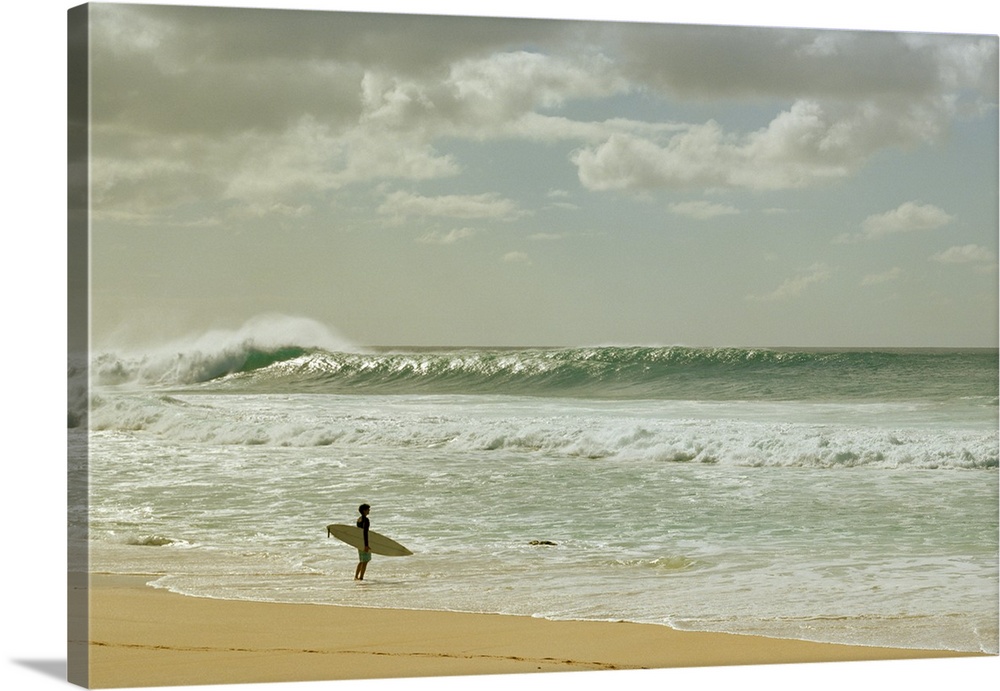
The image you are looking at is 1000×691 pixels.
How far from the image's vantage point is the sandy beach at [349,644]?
8.02m

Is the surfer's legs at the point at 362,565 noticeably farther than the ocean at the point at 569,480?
Yes

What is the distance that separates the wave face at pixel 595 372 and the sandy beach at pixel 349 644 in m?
1.14

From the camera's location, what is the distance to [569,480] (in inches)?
358

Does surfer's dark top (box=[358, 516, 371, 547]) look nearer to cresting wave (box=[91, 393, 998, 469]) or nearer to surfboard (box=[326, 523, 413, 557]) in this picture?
surfboard (box=[326, 523, 413, 557])


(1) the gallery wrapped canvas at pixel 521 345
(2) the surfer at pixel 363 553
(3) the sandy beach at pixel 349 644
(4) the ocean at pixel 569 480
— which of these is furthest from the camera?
(2) the surfer at pixel 363 553

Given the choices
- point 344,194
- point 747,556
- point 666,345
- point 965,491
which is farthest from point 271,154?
point 965,491

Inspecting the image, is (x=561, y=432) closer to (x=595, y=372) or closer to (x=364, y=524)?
(x=595, y=372)

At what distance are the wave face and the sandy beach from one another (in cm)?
114

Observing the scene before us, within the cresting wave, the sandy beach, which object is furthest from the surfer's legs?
the cresting wave

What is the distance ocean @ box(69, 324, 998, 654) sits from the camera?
28.0 ft

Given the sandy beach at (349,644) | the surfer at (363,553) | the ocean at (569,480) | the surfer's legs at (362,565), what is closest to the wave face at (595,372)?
the ocean at (569,480)

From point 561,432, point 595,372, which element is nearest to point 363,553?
point 561,432

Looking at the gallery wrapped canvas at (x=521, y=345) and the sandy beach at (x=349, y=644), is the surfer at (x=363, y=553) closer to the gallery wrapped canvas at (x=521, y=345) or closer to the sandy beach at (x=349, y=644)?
the gallery wrapped canvas at (x=521, y=345)

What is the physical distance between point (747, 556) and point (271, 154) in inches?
126
